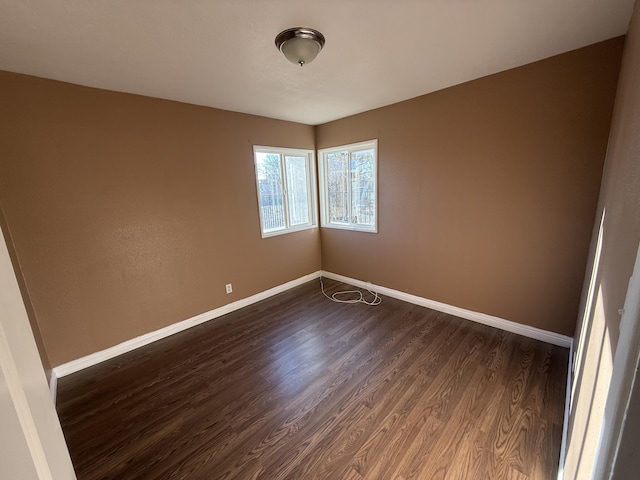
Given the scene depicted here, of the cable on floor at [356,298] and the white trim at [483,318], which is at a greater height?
the white trim at [483,318]

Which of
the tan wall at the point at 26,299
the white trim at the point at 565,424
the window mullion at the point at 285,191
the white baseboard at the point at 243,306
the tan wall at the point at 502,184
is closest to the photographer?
the white trim at the point at 565,424

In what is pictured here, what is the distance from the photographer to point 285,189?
3746mm

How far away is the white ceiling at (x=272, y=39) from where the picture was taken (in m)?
1.39

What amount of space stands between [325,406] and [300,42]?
2.38 m

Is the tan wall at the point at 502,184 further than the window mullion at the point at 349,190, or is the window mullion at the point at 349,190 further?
the window mullion at the point at 349,190

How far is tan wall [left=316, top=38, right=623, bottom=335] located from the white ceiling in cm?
24

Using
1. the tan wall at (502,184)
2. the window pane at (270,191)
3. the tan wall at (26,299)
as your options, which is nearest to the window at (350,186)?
the tan wall at (502,184)

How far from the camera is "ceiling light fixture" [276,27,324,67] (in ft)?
5.14

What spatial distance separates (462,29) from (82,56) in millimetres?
2471

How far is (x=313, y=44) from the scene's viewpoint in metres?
1.62

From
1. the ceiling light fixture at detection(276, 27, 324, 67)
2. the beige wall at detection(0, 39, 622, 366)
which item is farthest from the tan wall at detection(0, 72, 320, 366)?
the ceiling light fixture at detection(276, 27, 324, 67)

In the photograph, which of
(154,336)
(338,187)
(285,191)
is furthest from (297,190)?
(154,336)

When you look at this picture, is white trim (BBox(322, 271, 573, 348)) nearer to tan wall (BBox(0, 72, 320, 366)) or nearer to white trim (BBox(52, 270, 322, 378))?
white trim (BBox(52, 270, 322, 378))

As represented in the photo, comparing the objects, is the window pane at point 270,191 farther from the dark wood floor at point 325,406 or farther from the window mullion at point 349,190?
the dark wood floor at point 325,406
